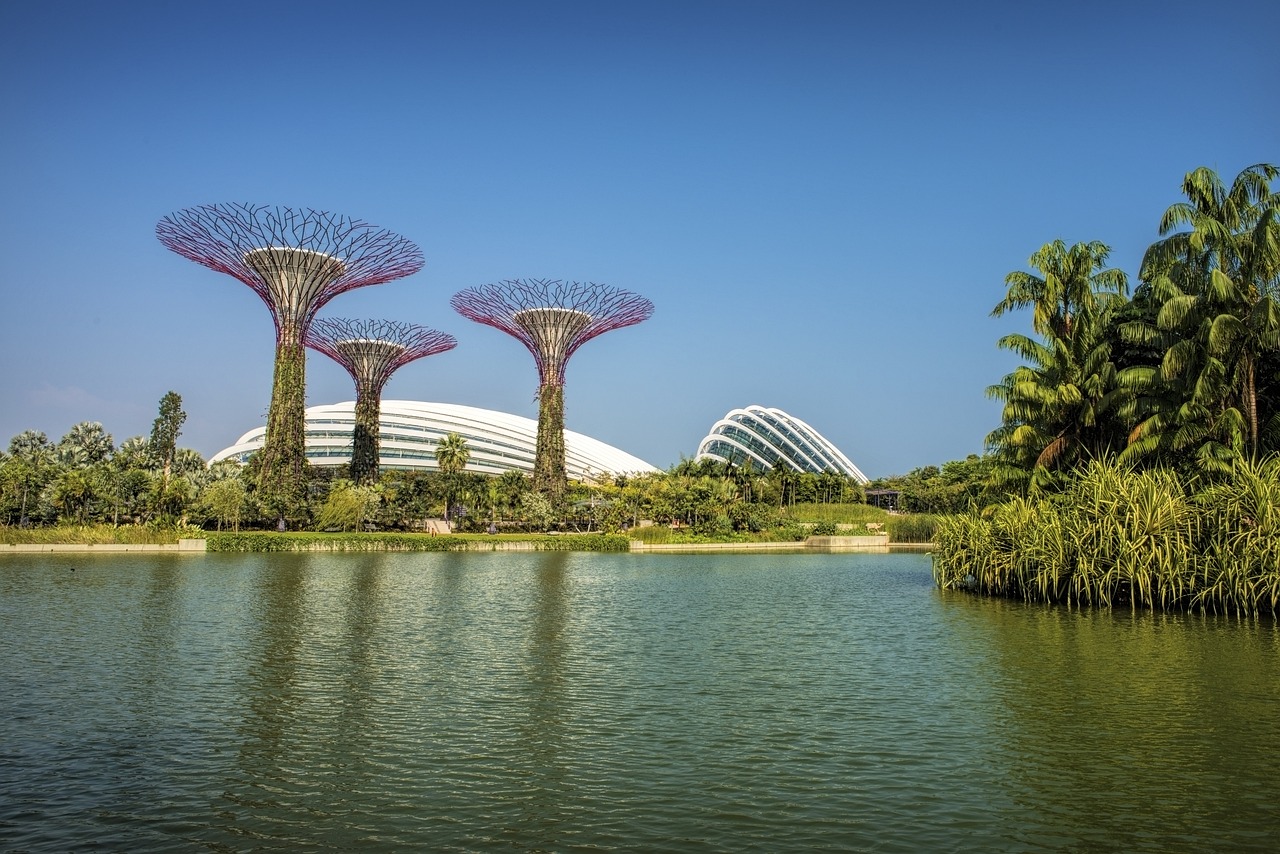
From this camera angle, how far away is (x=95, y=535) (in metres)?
44.5

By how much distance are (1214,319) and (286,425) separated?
5072 cm

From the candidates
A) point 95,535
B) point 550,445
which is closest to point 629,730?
point 95,535

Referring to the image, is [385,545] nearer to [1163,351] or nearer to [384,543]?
[384,543]

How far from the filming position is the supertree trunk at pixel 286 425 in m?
58.3

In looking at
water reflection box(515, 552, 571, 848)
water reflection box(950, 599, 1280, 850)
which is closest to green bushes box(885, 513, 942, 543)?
water reflection box(515, 552, 571, 848)

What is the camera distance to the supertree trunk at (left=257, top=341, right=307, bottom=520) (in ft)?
191

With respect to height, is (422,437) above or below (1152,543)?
above

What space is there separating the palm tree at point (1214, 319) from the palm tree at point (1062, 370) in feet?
7.02

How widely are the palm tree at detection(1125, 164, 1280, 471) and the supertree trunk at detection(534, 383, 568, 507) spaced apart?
4686 cm

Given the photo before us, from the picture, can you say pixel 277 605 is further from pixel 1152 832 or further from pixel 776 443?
pixel 776 443

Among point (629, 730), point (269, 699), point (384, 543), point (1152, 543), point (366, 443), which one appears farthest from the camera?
point (366, 443)

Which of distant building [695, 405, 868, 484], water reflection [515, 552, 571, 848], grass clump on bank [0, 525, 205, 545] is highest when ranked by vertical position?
distant building [695, 405, 868, 484]

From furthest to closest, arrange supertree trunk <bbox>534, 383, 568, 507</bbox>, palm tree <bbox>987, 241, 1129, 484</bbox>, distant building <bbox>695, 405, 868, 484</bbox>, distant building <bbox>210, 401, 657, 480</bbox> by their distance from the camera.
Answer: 1. distant building <bbox>695, 405, 868, 484</bbox>
2. distant building <bbox>210, 401, 657, 480</bbox>
3. supertree trunk <bbox>534, 383, 568, 507</bbox>
4. palm tree <bbox>987, 241, 1129, 484</bbox>

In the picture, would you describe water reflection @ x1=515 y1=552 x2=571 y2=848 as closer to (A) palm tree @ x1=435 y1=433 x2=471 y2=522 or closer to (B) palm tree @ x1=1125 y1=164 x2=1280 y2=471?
(B) palm tree @ x1=1125 y1=164 x2=1280 y2=471
